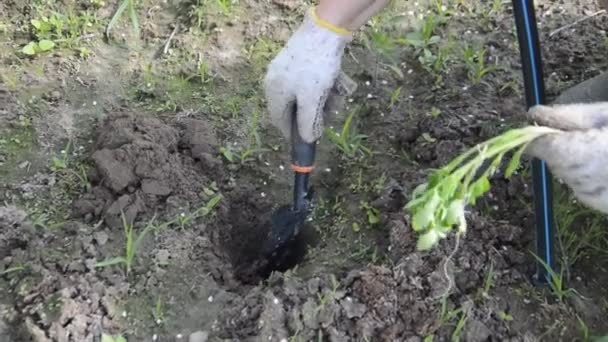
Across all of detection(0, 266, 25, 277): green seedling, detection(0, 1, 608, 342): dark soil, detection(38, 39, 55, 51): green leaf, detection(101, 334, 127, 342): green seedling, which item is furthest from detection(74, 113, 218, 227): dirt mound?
detection(38, 39, 55, 51): green leaf

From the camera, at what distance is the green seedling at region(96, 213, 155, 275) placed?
79.9 inches

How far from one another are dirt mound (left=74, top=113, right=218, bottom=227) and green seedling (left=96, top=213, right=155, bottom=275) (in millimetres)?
56

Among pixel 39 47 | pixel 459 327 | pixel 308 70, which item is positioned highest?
pixel 308 70

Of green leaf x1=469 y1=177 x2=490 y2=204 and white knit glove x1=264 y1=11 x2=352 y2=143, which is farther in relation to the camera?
white knit glove x1=264 y1=11 x2=352 y2=143

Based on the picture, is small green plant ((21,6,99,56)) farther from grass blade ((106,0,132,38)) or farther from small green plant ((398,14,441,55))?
small green plant ((398,14,441,55))

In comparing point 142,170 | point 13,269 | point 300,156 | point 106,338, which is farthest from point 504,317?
point 13,269

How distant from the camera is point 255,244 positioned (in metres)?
2.37

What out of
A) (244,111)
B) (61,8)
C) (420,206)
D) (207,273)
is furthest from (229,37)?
(420,206)

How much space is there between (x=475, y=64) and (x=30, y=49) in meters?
1.69

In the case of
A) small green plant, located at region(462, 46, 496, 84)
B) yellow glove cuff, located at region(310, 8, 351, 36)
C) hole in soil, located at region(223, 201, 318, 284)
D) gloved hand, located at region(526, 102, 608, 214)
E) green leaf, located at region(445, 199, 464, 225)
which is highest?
gloved hand, located at region(526, 102, 608, 214)

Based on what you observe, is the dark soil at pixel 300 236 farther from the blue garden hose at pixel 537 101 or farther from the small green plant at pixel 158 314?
the blue garden hose at pixel 537 101

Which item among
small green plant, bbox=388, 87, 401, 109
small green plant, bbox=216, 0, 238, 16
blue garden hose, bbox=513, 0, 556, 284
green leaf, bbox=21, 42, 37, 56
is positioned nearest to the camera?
blue garden hose, bbox=513, 0, 556, 284

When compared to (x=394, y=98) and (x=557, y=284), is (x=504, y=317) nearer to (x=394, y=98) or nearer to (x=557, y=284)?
(x=557, y=284)

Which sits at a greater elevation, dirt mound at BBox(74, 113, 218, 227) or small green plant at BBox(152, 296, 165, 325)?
dirt mound at BBox(74, 113, 218, 227)
